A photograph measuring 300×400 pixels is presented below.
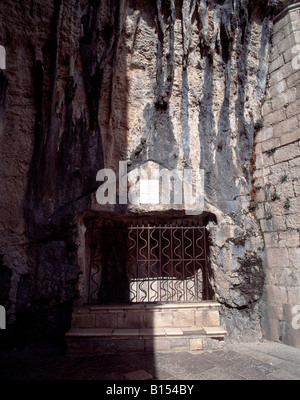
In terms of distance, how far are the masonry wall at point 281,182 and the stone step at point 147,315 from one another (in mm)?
1008

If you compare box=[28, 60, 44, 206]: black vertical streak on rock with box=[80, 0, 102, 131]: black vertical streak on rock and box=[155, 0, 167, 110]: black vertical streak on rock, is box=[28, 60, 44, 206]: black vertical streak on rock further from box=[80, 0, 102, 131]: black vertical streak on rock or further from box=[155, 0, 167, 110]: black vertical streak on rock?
box=[155, 0, 167, 110]: black vertical streak on rock

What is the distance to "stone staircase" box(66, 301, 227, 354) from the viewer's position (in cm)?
351

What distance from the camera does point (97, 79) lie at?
4246 millimetres

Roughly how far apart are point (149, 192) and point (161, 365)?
2426mm

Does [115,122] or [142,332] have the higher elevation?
[115,122]

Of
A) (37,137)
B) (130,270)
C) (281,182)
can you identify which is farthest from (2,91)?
(281,182)

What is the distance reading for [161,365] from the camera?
9.87 ft

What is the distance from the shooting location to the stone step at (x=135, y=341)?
137 inches

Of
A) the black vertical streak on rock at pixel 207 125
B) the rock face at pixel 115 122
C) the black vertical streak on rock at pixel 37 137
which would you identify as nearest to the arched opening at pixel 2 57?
the rock face at pixel 115 122

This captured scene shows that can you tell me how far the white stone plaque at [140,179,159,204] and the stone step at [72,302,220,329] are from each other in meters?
1.62

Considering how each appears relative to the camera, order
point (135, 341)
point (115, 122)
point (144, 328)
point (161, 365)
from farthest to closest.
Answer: point (115, 122), point (144, 328), point (135, 341), point (161, 365)

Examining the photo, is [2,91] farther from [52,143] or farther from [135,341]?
[135,341]

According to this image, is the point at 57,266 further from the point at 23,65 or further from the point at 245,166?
the point at 245,166

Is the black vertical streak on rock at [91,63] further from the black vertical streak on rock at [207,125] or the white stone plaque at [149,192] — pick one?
Result: the black vertical streak on rock at [207,125]
